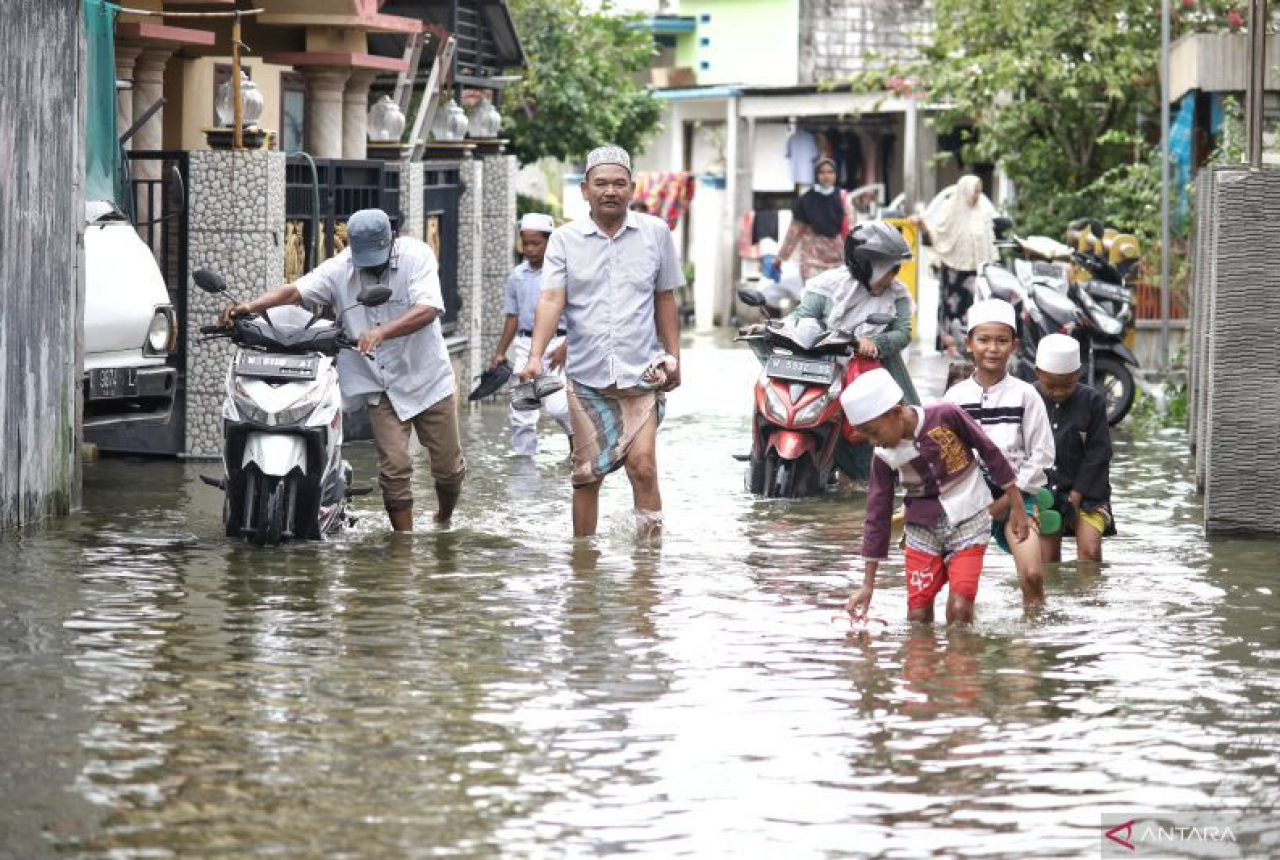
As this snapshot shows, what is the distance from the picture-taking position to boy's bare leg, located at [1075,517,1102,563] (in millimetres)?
11586

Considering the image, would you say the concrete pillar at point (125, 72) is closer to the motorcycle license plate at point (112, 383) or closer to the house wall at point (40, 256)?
the motorcycle license plate at point (112, 383)

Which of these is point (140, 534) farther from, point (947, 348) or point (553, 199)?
point (553, 199)

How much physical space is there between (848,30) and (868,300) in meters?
30.6

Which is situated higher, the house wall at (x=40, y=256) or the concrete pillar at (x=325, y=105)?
the concrete pillar at (x=325, y=105)

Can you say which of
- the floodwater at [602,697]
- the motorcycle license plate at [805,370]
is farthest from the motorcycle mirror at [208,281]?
the motorcycle license plate at [805,370]

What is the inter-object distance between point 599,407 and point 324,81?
9324 millimetres

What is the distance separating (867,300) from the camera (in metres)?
14.8

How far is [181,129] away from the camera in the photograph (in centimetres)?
2014

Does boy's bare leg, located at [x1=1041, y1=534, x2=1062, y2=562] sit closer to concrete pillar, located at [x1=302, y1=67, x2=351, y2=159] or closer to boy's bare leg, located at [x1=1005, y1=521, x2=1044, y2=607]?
boy's bare leg, located at [x1=1005, y1=521, x2=1044, y2=607]

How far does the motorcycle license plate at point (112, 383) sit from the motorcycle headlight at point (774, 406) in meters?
3.49

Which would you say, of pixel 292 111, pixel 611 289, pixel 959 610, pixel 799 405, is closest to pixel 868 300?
pixel 799 405

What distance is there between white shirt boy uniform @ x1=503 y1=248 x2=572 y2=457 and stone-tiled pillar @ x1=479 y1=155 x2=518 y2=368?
5372mm

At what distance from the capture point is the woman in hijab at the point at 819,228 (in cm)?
2581

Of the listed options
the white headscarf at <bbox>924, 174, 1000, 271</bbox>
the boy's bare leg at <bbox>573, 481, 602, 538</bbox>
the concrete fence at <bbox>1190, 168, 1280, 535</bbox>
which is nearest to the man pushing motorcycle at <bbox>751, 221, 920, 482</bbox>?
the concrete fence at <bbox>1190, 168, 1280, 535</bbox>
